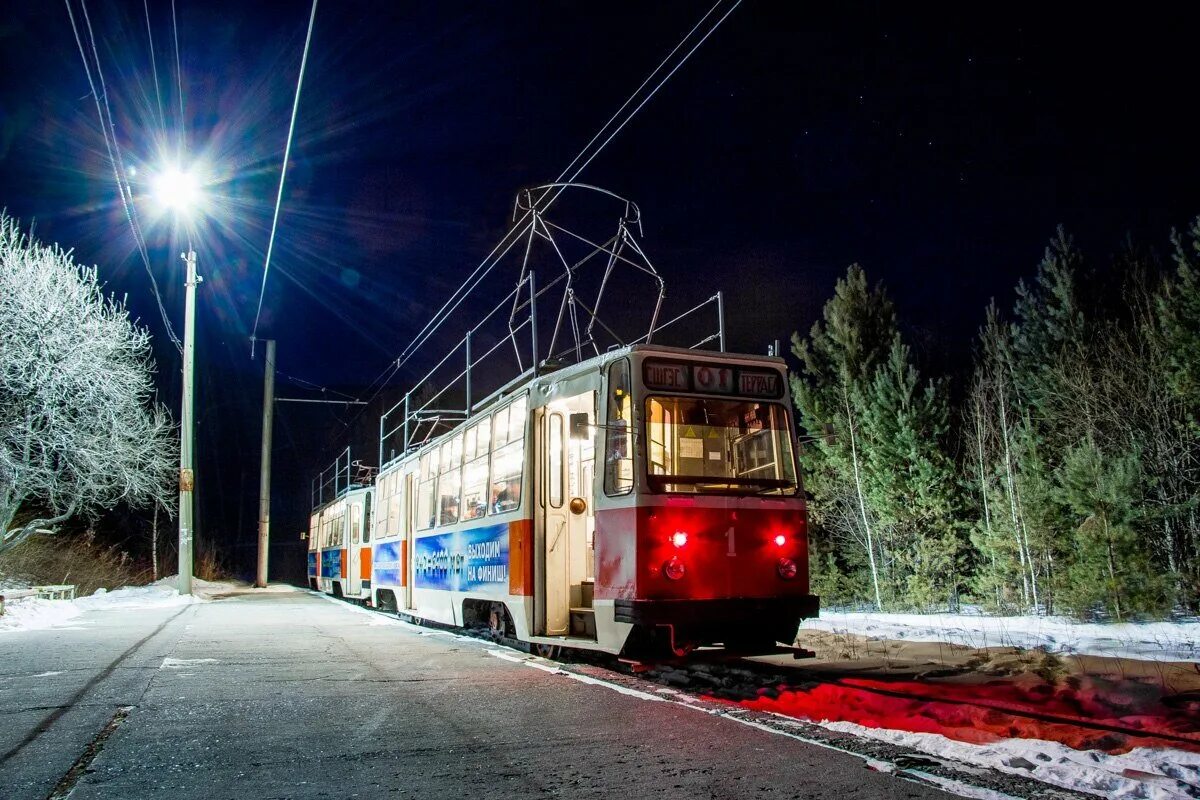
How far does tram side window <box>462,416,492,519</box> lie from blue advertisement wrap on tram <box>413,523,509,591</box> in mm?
323

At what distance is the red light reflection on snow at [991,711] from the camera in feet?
19.1

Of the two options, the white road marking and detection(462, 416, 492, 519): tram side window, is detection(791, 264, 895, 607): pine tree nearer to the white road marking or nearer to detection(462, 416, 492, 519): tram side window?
detection(462, 416, 492, 519): tram side window

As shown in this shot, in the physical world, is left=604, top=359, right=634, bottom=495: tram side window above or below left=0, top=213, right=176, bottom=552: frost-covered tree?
below

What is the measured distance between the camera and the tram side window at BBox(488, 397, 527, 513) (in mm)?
10609

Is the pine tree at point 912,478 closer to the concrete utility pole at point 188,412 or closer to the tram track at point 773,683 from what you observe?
the tram track at point 773,683

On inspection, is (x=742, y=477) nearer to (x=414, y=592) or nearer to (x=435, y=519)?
(x=435, y=519)

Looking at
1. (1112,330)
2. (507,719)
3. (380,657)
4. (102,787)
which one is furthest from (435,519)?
(1112,330)

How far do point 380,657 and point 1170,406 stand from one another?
66.3 feet

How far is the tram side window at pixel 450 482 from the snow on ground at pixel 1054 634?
6.15 meters

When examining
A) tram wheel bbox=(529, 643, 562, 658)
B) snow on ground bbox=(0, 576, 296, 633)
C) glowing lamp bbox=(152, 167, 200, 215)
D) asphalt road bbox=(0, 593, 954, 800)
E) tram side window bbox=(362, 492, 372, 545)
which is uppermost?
glowing lamp bbox=(152, 167, 200, 215)

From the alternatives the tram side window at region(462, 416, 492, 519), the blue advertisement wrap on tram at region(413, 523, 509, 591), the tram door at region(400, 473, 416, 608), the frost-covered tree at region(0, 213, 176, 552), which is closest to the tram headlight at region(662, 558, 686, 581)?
the blue advertisement wrap on tram at region(413, 523, 509, 591)

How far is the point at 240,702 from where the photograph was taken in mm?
7055

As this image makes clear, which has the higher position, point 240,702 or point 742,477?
point 742,477

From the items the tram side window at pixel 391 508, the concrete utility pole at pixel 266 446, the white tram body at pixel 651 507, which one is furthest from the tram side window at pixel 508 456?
the concrete utility pole at pixel 266 446
